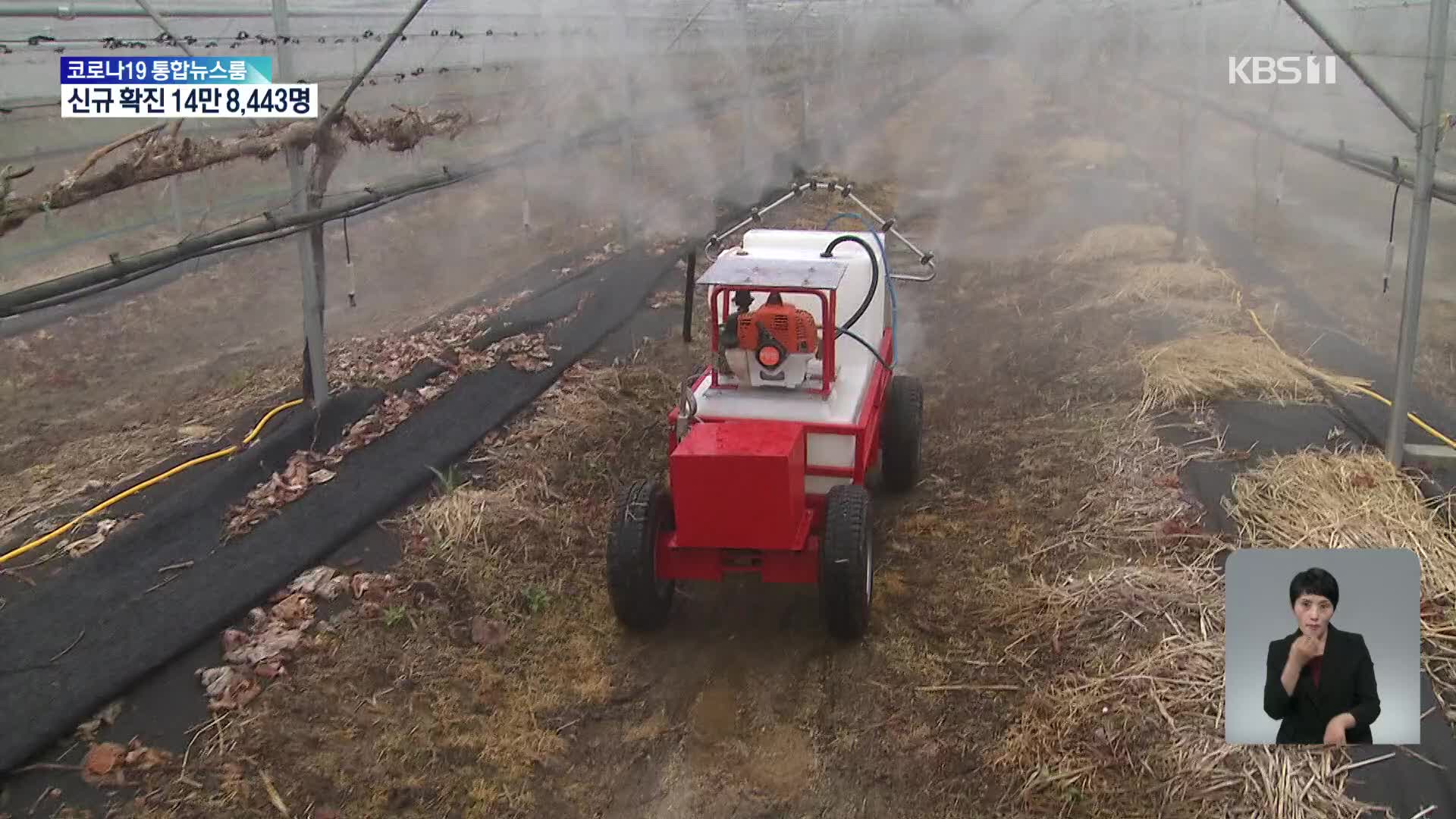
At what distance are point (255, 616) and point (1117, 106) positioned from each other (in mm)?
22947

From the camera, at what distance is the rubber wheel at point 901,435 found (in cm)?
743

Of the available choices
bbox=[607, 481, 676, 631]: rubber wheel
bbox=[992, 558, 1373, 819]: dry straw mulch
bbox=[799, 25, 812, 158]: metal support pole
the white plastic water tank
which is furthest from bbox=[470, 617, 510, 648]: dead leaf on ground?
bbox=[799, 25, 812, 158]: metal support pole

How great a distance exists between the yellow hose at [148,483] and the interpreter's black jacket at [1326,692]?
617 cm

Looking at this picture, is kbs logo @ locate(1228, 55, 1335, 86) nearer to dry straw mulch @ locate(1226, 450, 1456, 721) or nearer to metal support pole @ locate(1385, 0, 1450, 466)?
metal support pole @ locate(1385, 0, 1450, 466)

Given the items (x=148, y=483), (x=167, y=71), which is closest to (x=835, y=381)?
Answer: (x=148, y=483)

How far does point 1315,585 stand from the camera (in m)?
2.90

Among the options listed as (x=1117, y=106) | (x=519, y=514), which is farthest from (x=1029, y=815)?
(x=1117, y=106)

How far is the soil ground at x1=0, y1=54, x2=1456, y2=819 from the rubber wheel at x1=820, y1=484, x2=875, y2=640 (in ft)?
0.83

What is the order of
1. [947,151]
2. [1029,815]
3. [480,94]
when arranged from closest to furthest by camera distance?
1. [1029,815]
2. [480,94]
3. [947,151]

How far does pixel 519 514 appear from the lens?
6953 mm

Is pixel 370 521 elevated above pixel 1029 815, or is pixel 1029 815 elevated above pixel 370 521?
pixel 370 521

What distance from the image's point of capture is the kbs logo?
13703 mm

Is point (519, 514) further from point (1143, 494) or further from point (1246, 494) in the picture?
point (1246, 494)

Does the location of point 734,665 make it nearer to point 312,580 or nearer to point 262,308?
point 312,580
